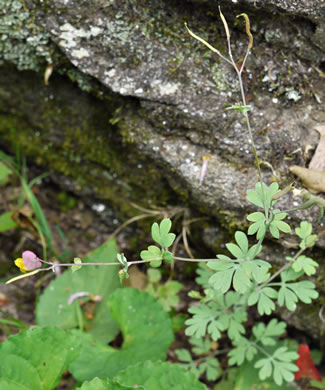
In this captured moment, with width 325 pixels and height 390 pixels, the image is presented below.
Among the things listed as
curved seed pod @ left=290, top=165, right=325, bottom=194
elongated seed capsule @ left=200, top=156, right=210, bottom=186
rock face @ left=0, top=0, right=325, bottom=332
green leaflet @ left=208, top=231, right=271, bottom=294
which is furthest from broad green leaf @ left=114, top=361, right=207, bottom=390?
curved seed pod @ left=290, top=165, right=325, bottom=194

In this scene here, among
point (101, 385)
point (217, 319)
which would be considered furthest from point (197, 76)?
point (101, 385)

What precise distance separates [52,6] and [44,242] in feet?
3.92

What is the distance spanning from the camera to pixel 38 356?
185cm

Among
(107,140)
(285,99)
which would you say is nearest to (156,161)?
(107,140)

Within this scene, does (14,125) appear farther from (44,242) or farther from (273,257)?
(273,257)

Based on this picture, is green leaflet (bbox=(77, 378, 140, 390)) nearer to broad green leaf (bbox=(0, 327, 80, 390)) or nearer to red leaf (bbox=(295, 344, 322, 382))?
broad green leaf (bbox=(0, 327, 80, 390))

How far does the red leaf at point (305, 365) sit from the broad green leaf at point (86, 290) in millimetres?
951

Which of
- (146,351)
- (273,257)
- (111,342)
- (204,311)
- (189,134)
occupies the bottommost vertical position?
(111,342)

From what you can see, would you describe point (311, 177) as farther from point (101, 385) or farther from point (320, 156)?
point (101, 385)

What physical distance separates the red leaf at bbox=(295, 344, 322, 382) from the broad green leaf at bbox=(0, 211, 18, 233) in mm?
1662

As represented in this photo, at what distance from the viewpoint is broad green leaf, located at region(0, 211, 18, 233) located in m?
2.40

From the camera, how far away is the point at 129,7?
1.99 meters

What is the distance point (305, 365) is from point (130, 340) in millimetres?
860

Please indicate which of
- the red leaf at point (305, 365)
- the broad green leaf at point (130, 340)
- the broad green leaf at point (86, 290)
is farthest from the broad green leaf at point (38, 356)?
the red leaf at point (305, 365)
